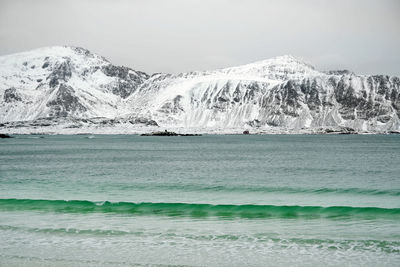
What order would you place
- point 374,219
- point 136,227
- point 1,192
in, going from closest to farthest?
point 136,227 < point 374,219 < point 1,192

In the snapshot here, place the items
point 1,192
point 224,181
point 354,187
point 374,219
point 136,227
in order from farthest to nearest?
1. point 224,181
2. point 354,187
3. point 1,192
4. point 374,219
5. point 136,227

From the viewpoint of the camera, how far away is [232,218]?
21.4 m

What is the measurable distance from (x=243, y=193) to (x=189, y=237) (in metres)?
Answer: 14.6

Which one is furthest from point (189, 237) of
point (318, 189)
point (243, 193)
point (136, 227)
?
point (318, 189)

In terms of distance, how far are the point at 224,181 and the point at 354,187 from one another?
10.6m

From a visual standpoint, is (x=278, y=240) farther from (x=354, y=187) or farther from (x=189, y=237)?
(x=354, y=187)

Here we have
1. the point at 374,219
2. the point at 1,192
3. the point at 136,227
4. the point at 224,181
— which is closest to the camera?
the point at 136,227

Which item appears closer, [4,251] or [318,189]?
[4,251]

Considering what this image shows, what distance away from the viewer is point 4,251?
621 inches

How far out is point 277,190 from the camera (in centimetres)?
3281

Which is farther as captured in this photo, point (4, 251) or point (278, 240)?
point (278, 240)

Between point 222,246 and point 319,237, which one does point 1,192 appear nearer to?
point 222,246

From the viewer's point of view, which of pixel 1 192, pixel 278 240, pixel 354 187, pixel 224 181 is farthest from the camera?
pixel 224 181

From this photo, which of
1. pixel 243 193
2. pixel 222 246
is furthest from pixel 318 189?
pixel 222 246
